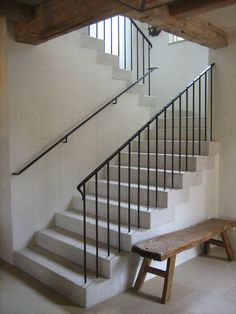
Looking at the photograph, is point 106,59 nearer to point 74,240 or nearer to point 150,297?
point 74,240

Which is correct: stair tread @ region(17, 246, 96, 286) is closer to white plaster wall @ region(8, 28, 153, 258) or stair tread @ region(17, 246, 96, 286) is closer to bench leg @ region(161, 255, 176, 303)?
white plaster wall @ region(8, 28, 153, 258)

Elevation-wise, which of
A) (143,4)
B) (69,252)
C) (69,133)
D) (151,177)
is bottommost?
(69,252)

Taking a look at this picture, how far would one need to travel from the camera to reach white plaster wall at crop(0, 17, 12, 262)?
3396mm

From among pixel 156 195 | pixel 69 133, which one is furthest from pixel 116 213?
pixel 69 133

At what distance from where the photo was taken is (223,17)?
11.0 ft

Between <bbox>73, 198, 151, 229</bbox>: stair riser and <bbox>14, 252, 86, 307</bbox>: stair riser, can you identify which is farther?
<bbox>73, 198, 151, 229</bbox>: stair riser

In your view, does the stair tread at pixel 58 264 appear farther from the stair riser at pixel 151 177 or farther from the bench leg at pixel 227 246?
the bench leg at pixel 227 246

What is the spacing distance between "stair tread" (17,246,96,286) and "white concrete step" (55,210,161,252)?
35 centimetres

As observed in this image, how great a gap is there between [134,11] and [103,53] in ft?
5.57

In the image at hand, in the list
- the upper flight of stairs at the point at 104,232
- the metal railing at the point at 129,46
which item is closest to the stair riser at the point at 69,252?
the upper flight of stairs at the point at 104,232

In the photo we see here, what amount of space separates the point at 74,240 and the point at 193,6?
2.47 m

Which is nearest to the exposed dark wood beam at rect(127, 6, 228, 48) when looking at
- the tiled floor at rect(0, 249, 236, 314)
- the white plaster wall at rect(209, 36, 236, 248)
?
the white plaster wall at rect(209, 36, 236, 248)

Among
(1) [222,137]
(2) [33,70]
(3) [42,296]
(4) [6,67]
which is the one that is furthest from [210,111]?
(3) [42,296]

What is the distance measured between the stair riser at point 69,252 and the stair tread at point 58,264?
0.14ft
